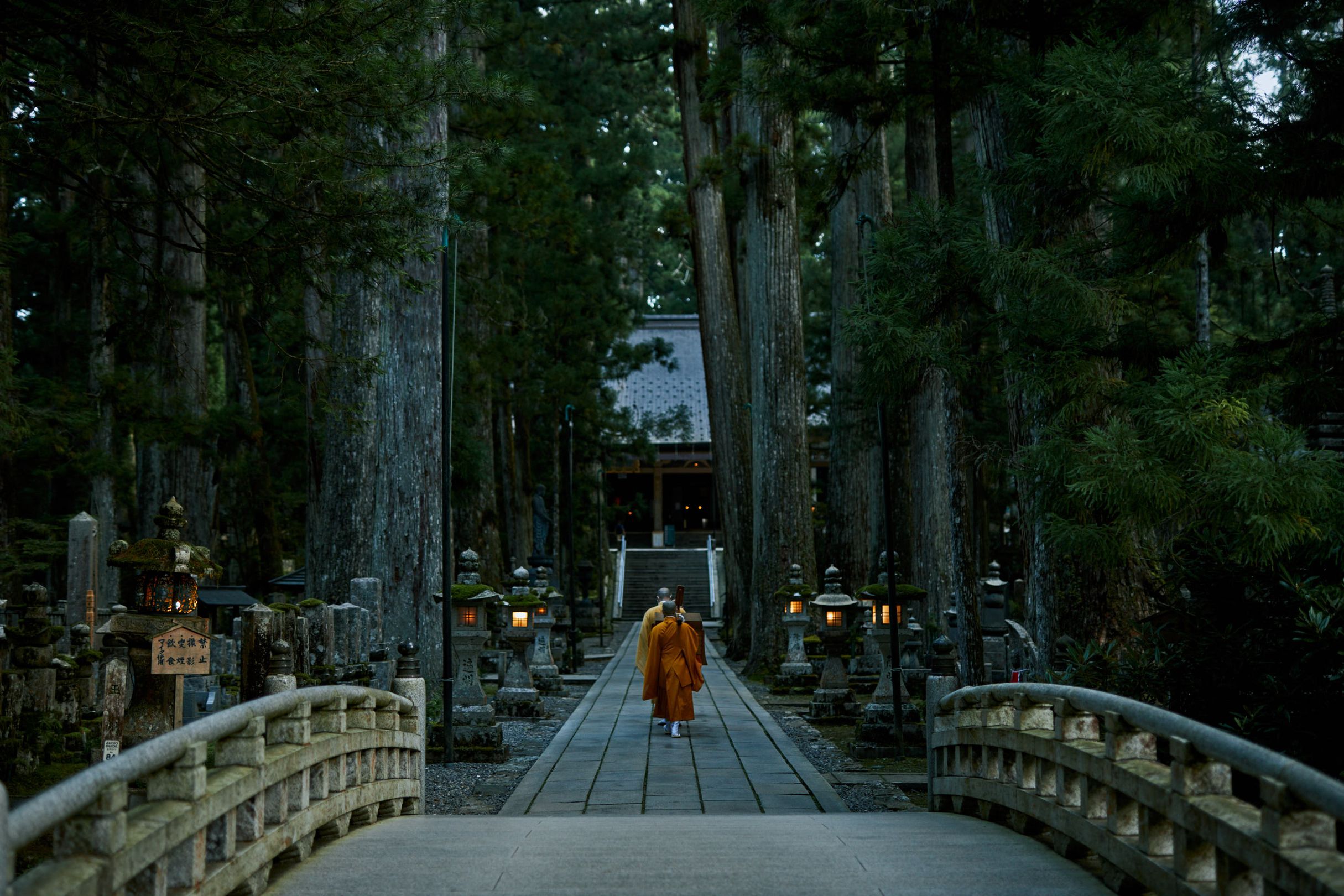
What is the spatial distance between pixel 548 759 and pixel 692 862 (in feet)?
21.4

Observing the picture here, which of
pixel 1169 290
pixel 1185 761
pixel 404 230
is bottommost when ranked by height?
pixel 1185 761

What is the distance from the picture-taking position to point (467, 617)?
1447 centimetres

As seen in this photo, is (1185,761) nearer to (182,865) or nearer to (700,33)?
(182,865)

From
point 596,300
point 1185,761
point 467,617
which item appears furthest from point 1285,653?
point 596,300

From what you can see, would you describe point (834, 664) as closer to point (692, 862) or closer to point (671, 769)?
point (671, 769)

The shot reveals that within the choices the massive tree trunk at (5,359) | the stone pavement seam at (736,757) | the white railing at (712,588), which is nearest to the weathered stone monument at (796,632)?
the stone pavement seam at (736,757)

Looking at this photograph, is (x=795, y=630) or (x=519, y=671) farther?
(x=795, y=630)

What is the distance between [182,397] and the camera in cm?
1880

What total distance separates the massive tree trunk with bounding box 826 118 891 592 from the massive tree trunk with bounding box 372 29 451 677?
9220 mm

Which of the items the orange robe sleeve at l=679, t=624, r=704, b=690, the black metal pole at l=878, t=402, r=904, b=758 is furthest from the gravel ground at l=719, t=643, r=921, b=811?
the orange robe sleeve at l=679, t=624, r=704, b=690

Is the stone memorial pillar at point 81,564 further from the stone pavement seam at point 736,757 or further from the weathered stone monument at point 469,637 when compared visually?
the stone pavement seam at point 736,757

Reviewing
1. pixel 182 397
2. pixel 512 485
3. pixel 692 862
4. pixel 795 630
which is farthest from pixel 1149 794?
pixel 512 485

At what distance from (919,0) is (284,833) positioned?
935 cm

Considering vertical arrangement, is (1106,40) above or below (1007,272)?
above
